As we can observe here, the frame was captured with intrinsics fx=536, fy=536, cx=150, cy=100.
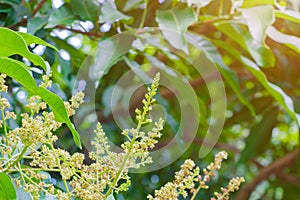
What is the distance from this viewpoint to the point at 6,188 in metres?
0.52

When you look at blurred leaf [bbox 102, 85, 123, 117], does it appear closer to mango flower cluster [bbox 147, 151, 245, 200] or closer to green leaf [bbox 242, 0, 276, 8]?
green leaf [bbox 242, 0, 276, 8]

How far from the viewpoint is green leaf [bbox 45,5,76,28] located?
0.89m

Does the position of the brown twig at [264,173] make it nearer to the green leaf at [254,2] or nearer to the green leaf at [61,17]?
the green leaf at [254,2]

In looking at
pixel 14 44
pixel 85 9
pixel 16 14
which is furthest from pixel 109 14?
pixel 14 44

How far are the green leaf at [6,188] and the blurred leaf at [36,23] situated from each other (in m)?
0.40

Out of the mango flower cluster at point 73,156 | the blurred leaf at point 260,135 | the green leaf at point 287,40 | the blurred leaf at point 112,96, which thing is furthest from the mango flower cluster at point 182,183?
the blurred leaf at point 260,135

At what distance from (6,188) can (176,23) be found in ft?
1.69

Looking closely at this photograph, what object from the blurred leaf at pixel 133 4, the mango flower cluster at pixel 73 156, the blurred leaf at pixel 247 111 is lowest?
the blurred leaf at pixel 247 111

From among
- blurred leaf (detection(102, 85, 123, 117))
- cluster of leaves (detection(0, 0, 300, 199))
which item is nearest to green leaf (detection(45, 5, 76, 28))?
cluster of leaves (detection(0, 0, 300, 199))

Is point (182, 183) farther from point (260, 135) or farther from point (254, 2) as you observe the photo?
point (260, 135)

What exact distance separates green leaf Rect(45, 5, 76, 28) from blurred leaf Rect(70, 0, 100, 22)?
0.01 metres

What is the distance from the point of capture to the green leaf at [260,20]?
0.93 meters

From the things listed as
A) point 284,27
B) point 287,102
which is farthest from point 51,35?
point 284,27

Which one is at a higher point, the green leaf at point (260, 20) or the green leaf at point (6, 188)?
the green leaf at point (6, 188)
